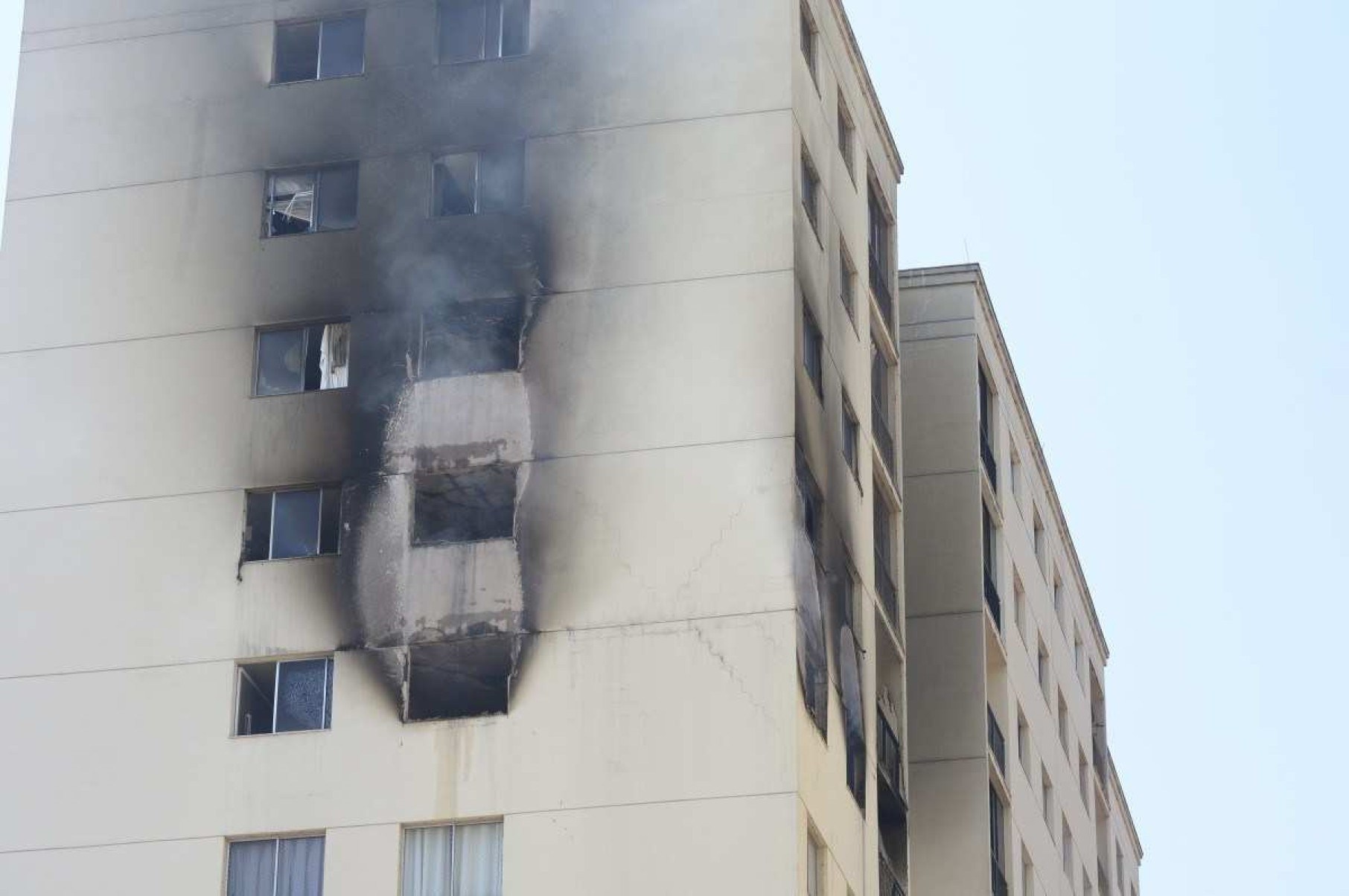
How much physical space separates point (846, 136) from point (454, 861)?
20762 mm

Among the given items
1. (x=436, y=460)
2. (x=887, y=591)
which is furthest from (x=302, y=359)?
(x=887, y=591)

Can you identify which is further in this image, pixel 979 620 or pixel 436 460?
pixel 979 620

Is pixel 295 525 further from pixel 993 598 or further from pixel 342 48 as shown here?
pixel 993 598

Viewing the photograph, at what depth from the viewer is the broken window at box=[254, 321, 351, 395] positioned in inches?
2295

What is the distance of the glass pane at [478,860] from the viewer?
2096 inches

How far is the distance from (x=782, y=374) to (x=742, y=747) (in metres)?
7.56

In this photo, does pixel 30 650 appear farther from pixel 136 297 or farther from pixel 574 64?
pixel 574 64

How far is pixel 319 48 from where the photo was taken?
61.7 m

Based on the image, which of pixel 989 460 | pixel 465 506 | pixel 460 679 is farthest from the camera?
pixel 989 460

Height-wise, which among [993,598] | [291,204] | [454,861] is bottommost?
[454,861]

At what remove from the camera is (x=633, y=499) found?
55500mm

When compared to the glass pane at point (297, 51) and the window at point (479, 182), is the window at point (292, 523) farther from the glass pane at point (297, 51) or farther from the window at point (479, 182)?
the glass pane at point (297, 51)

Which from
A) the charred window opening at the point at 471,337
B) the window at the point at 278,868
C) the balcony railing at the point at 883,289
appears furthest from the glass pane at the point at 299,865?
the balcony railing at the point at 883,289

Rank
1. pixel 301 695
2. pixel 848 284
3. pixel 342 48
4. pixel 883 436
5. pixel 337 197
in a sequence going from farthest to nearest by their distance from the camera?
pixel 883 436, pixel 848 284, pixel 342 48, pixel 337 197, pixel 301 695
